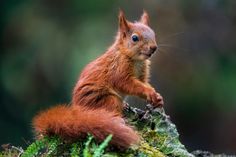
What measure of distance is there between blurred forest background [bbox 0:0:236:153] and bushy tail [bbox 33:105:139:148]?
744cm

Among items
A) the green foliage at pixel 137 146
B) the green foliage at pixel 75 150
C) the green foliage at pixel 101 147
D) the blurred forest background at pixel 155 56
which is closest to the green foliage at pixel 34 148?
the green foliage at pixel 137 146

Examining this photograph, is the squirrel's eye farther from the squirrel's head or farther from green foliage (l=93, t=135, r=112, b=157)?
green foliage (l=93, t=135, r=112, b=157)

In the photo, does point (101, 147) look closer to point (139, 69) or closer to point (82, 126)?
point (82, 126)

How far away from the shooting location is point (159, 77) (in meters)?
13.3

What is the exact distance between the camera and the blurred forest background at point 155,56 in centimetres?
1304

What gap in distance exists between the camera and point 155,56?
1279cm

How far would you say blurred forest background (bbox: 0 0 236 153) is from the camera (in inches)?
513

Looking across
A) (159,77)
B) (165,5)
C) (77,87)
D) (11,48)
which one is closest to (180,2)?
(165,5)

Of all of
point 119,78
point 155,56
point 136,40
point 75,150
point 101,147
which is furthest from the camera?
point 155,56

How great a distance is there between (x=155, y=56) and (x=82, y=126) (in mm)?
7921

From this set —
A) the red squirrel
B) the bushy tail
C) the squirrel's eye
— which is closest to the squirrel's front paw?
the red squirrel

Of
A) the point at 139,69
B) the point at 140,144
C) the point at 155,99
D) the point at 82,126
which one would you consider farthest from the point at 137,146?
the point at 139,69

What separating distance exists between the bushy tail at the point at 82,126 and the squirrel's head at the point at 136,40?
1.00m

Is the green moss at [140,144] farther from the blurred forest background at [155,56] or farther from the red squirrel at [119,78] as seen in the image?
the blurred forest background at [155,56]
